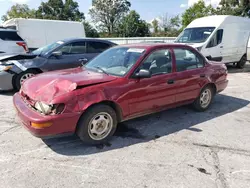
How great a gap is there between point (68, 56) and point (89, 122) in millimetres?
4116

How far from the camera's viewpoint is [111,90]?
336cm

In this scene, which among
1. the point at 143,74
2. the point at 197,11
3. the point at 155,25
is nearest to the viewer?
the point at 143,74

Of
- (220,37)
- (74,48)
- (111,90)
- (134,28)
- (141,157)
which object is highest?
(134,28)

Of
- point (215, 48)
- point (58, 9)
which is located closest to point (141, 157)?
point (215, 48)

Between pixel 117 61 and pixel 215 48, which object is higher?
pixel 117 61

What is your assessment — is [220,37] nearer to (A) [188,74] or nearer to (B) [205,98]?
(B) [205,98]

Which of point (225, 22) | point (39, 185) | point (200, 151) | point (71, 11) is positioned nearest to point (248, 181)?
point (200, 151)

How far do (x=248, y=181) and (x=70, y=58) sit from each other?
18.6 ft

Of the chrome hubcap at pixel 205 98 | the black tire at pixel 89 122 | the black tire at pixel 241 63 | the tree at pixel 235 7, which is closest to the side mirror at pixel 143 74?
the black tire at pixel 89 122

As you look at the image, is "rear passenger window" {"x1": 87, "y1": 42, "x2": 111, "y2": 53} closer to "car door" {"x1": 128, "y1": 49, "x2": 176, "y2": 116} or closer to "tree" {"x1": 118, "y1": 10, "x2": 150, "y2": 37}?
"car door" {"x1": 128, "y1": 49, "x2": 176, "y2": 116}

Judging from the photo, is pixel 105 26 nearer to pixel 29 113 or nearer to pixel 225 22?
pixel 225 22

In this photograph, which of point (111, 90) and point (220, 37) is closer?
point (111, 90)

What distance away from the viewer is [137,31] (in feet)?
124

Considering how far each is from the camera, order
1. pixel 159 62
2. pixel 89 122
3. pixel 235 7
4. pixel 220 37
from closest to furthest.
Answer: pixel 89 122 < pixel 159 62 < pixel 220 37 < pixel 235 7
